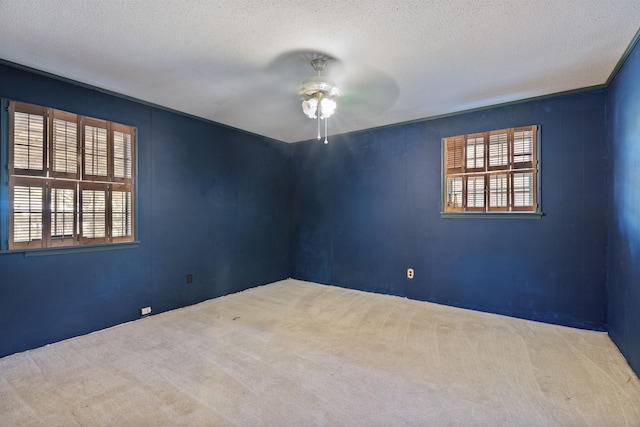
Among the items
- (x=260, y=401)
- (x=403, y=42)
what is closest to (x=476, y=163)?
(x=403, y=42)

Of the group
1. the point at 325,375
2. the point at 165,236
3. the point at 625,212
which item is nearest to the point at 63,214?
the point at 165,236

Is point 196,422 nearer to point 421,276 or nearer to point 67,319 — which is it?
point 67,319

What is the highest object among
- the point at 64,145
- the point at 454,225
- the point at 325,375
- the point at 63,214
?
the point at 64,145

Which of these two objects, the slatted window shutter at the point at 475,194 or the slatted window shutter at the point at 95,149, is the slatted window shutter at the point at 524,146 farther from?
the slatted window shutter at the point at 95,149

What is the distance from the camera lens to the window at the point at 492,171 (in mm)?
3373

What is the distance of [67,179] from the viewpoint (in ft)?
9.33

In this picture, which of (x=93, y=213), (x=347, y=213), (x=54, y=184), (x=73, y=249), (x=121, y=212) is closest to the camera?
(x=54, y=184)

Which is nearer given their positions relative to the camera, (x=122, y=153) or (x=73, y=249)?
(x=73, y=249)

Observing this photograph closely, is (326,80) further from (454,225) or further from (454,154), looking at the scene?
(454,225)

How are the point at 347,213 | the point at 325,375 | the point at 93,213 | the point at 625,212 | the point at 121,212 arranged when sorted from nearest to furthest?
the point at 325,375
the point at 625,212
the point at 93,213
the point at 121,212
the point at 347,213

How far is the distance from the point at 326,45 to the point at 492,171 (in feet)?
8.16

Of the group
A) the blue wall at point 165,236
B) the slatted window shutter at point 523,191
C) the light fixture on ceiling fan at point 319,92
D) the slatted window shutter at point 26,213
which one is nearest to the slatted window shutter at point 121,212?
the blue wall at point 165,236

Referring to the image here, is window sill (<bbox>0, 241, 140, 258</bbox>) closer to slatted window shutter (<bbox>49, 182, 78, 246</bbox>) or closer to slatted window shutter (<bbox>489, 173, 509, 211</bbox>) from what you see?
slatted window shutter (<bbox>49, 182, 78, 246</bbox>)

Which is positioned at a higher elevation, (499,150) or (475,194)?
(499,150)
